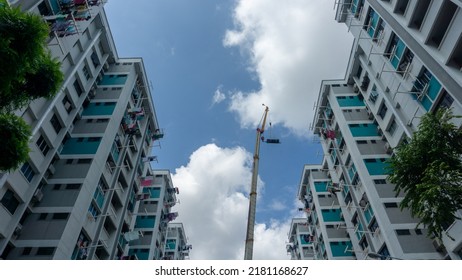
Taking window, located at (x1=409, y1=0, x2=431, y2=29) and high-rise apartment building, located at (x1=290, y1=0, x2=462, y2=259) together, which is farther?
window, located at (x1=409, y1=0, x2=431, y2=29)

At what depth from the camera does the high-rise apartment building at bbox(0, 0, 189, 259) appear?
22562mm

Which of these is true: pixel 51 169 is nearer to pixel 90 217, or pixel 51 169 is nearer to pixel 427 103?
pixel 90 217

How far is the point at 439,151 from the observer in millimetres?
12453

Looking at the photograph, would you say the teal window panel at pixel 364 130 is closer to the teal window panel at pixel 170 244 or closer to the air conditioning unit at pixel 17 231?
the air conditioning unit at pixel 17 231

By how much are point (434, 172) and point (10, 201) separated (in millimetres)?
24175

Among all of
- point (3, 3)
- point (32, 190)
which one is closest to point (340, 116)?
point (32, 190)

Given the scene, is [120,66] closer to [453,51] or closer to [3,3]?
[3,3]

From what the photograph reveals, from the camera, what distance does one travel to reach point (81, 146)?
29.1 metres

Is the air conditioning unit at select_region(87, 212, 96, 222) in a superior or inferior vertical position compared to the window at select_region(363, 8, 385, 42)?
inferior

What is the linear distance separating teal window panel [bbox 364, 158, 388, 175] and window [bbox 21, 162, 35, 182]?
28412 mm

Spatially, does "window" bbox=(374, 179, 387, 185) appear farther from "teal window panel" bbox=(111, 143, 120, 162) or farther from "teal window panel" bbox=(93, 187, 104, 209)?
"teal window panel" bbox=(111, 143, 120, 162)

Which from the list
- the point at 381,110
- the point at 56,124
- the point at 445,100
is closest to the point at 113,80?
the point at 56,124

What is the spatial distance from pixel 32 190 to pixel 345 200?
102 feet

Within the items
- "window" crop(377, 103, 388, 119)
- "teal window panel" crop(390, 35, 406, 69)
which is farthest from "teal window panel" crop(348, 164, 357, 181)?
"teal window panel" crop(390, 35, 406, 69)
